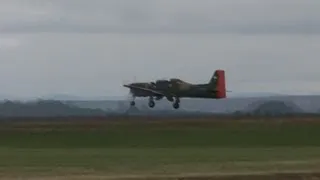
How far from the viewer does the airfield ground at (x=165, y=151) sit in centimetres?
2945

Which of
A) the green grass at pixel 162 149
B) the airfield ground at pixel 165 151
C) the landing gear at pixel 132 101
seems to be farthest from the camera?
the landing gear at pixel 132 101

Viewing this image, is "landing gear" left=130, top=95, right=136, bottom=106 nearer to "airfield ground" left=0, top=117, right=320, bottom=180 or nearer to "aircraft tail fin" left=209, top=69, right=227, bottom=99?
"aircraft tail fin" left=209, top=69, right=227, bottom=99

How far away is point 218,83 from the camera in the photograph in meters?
95.8

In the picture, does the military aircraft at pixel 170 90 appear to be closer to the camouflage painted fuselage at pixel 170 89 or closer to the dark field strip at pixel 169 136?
the camouflage painted fuselage at pixel 170 89

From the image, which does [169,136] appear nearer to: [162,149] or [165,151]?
[162,149]

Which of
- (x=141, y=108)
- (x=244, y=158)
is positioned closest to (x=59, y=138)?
(x=244, y=158)

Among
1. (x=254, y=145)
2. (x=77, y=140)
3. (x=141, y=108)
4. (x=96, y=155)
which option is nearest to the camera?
(x=96, y=155)

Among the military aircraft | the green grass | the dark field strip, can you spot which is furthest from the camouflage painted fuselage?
the dark field strip

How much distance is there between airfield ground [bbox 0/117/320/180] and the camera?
29.5 meters

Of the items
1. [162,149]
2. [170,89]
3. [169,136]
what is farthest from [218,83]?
[162,149]

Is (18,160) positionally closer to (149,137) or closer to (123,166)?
(123,166)

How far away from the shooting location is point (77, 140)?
177 feet

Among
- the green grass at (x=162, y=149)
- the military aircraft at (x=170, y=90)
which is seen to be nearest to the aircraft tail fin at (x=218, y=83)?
the military aircraft at (x=170, y=90)

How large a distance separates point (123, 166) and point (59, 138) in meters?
23.1
